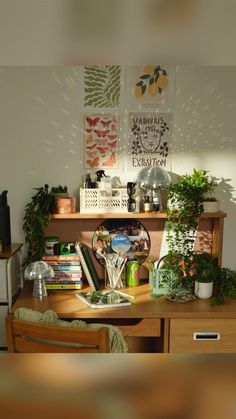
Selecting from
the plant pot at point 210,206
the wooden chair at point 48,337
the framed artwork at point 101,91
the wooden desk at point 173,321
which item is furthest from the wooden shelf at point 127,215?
the wooden chair at point 48,337

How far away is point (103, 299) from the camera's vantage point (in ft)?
7.14

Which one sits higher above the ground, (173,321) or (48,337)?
(48,337)

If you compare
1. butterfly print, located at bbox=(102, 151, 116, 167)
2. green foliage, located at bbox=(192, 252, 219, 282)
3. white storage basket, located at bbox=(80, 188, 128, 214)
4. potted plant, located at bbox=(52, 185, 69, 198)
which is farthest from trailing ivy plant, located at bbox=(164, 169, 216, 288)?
potted plant, located at bbox=(52, 185, 69, 198)

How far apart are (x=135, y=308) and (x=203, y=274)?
1.40 ft

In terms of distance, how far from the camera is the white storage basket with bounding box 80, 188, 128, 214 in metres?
2.30

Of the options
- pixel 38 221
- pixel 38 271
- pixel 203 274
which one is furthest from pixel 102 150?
pixel 203 274

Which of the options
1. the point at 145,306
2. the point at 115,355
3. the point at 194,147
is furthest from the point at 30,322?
the point at 115,355

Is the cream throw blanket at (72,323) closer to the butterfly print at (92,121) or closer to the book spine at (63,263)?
the book spine at (63,263)

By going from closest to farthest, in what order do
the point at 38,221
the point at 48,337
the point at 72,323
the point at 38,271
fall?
the point at 48,337
the point at 72,323
the point at 38,271
the point at 38,221

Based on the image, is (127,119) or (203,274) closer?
(203,274)

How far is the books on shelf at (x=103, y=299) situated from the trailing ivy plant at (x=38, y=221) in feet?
1.09

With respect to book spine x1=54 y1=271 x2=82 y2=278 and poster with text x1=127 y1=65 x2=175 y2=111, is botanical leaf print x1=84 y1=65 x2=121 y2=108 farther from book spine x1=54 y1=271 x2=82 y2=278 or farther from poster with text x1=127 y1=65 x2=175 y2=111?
book spine x1=54 y1=271 x2=82 y2=278

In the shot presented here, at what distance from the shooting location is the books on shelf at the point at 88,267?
7.65 feet

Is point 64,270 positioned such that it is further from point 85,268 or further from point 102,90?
point 102,90
